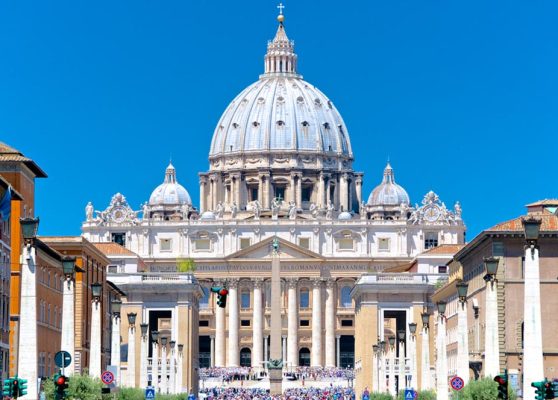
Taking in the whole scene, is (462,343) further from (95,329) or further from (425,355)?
(425,355)

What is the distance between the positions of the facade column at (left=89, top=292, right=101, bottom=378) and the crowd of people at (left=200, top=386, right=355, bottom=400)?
69.9 metres

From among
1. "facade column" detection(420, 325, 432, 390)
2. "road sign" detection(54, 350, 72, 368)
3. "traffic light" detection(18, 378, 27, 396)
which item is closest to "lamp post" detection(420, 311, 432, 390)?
"facade column" detection(420, 325, 432, 390)

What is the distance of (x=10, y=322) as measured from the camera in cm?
8638

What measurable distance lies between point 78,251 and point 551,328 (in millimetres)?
30448

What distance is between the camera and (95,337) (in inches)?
3061

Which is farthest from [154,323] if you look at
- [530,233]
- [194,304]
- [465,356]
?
[530,233]

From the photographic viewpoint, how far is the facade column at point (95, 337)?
2995 inches

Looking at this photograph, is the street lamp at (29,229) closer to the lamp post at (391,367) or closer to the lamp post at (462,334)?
the lamp post at (462,334)

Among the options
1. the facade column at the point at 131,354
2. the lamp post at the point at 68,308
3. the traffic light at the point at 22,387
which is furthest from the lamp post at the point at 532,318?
the facade column at the point at 131,354

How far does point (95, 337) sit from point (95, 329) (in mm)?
444

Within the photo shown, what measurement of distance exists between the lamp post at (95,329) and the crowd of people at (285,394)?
69.9m

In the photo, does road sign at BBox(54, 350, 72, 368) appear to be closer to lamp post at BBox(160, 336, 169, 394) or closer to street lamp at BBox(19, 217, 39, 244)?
street lamp at BBox(19, 217, 39, 244)

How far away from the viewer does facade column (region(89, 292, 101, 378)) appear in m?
76.1

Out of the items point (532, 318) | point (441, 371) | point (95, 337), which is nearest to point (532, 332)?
point (532, 318)
